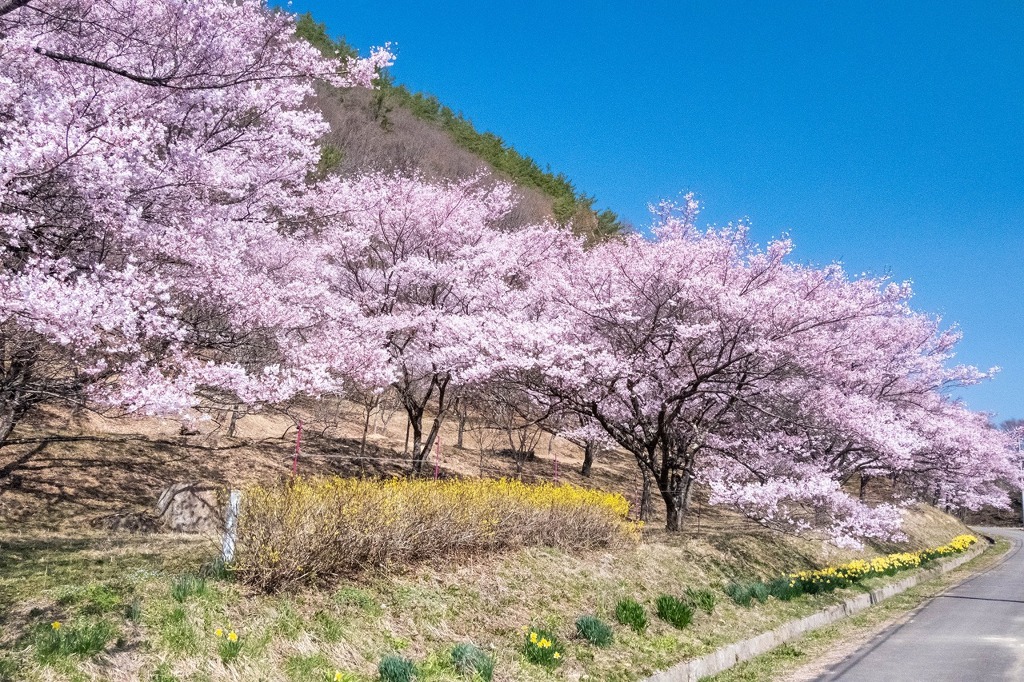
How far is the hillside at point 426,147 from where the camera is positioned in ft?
142

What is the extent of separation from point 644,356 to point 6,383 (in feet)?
35.5

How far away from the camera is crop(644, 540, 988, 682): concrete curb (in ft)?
24.7

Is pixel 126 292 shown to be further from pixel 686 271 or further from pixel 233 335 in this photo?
pixel 686 271

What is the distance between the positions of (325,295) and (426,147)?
1431 inches

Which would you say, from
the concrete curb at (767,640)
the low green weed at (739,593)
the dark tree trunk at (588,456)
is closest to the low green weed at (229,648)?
the concrete curb at (767,640)

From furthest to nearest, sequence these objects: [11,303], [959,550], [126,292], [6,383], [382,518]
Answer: [959,550], [6,383], [126,292], [382,518], [11,303]

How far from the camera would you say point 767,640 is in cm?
957

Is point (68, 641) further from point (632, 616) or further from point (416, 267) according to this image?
point (416, 267)

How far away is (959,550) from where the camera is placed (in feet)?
81.1

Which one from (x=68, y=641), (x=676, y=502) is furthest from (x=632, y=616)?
(x=676, y=502)

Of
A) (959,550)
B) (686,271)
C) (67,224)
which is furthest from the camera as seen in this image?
(959,550)

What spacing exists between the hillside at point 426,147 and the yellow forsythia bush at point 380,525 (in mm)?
25387

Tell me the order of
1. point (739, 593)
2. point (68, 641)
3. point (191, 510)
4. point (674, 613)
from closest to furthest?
1. point (68, 641)
2. point (674, 613)
3. point (739, 593)
4. point (191, 510)

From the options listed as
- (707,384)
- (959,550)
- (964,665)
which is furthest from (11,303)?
(959,550)
